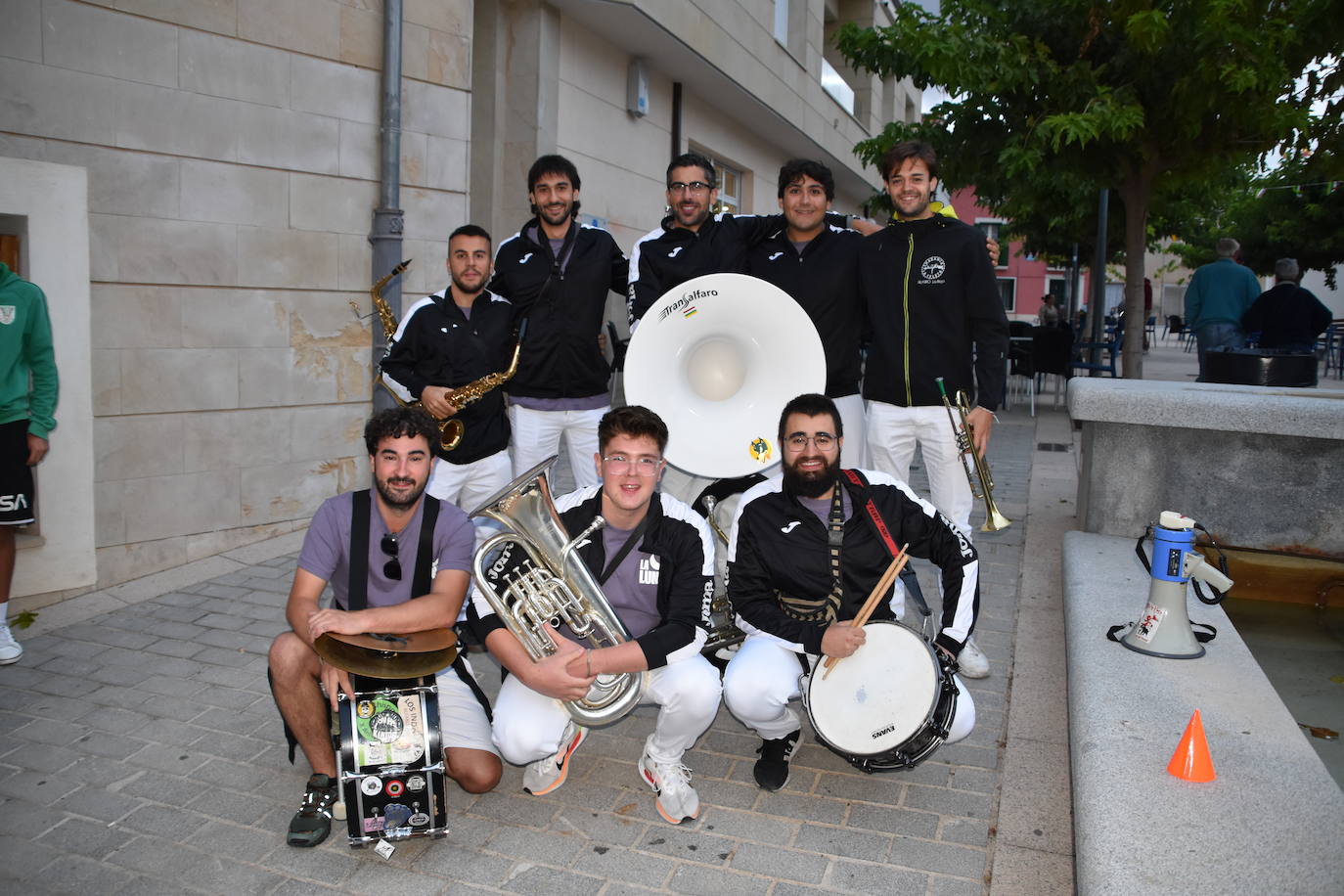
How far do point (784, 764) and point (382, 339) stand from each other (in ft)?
14.3

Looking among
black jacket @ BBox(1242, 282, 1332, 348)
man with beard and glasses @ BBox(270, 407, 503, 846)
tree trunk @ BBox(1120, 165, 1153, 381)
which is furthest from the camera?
tree trunk @ BBox(1120, 165, 1153, 381)

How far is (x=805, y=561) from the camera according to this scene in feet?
11.3

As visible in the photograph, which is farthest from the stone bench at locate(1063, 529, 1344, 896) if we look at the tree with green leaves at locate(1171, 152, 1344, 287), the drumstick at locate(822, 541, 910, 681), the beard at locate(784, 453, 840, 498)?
the tree with green leaves at locate(1171, 152, 1344, 287)

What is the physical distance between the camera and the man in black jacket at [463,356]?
15.1ft

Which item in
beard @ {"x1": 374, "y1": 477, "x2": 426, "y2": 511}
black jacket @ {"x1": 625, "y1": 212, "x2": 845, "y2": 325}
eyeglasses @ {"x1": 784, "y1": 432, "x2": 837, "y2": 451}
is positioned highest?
black jacket @ {"x1": 625, "y1": 212, "x2": 845, "y2": 325}

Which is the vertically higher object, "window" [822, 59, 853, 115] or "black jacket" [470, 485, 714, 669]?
"window" [822, 59, 853, 115]

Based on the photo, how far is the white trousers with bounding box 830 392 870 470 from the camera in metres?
4.45

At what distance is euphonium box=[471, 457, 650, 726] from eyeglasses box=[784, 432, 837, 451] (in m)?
0.73

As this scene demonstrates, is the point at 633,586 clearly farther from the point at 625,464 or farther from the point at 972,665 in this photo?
the point at 972,665

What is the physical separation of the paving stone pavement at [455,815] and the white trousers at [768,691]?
0.21 metres

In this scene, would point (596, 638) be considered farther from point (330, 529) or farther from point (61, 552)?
point (61, 552)

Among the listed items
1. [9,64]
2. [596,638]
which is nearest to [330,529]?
[596,638]

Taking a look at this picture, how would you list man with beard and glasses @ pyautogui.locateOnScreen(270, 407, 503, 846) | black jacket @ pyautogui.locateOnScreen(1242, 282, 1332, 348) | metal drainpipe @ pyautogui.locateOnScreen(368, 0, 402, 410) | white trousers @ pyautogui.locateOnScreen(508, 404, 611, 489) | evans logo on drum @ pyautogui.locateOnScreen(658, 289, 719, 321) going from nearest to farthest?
man with beard and glasses @ pyautogui.locateOnScreen(270, 407, 503, 846) < evans logo on drum @ pyautogui.locateOnScreen(658, 289, 719, 321) < white trousers @ pyautogui.locateOnScreen(508, 404, 611, 489) < metal drainpipe @ pyautogui.locateOnScreen(368, 0, 402, 410) < black jacket @ pyautogui.locateOnScreen(1242, 282, 1332, 348)

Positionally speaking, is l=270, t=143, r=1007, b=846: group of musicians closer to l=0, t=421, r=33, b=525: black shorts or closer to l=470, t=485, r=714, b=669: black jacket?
l=470, t=485, r=714, b=669: black jacket
